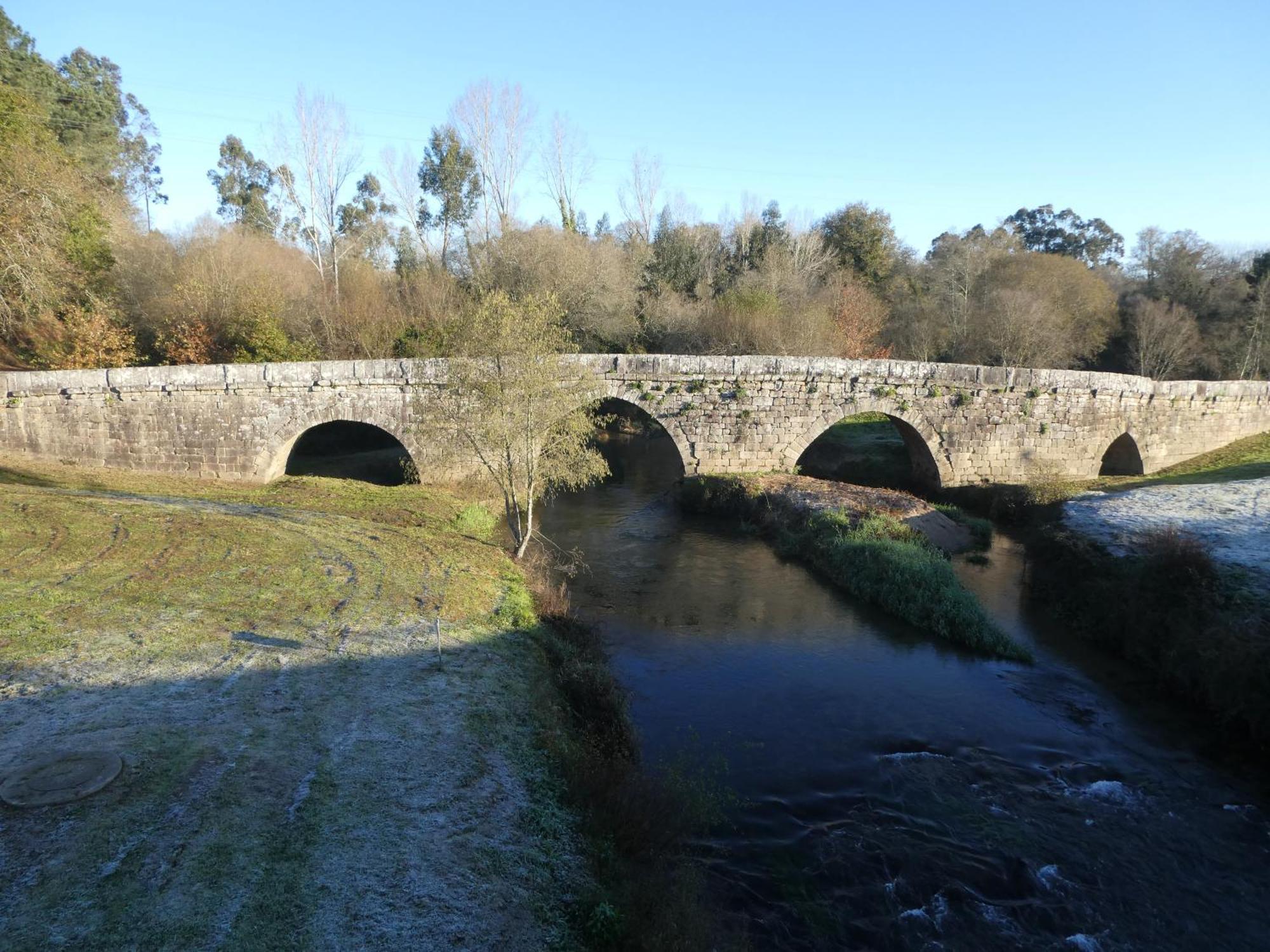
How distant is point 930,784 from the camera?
819 centimetres

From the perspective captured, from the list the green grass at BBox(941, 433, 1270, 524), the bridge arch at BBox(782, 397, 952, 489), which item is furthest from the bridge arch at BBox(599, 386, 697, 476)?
the green grass at BBox(941, 433, 1270, 524)

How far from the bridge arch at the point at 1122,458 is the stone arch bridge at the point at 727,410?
6cm

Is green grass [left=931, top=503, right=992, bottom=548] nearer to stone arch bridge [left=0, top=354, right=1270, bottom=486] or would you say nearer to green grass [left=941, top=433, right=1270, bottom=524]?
green grass [left=941, top=433, right=1270, bottom=524]

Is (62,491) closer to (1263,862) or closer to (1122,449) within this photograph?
(1263,862)

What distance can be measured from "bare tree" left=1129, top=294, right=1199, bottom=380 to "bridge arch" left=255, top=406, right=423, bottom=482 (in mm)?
36440

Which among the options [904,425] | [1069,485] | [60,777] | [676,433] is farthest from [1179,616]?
[60,777]

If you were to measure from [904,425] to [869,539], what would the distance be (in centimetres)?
905

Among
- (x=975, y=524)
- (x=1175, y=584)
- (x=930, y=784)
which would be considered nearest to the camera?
(x=930, y=784)

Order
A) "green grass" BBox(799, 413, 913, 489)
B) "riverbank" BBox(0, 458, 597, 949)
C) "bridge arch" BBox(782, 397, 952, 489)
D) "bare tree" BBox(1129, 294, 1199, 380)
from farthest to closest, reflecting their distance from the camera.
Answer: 1. "bare tree" BBox(1129, 294, 1199, 380)
2. "green grass" BBox(799, 413, 913, 489)
3. "bridge arch" BBox(782, 397, 952, 489)
4. "riverbank" BBox(0, 458, 597, 949)

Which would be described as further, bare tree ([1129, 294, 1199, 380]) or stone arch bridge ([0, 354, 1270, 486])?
bare tree ([1129, 294, 1199, 380])

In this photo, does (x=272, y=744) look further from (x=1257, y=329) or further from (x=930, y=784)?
(x=1257, y=329)

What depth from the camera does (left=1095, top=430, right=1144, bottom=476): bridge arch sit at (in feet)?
79.6

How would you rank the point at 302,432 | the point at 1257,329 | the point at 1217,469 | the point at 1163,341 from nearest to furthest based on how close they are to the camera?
the point at 302,432
the point at 1217,469
the point at 1257,329
the point at 1163,341

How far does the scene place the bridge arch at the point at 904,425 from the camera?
864 inches
